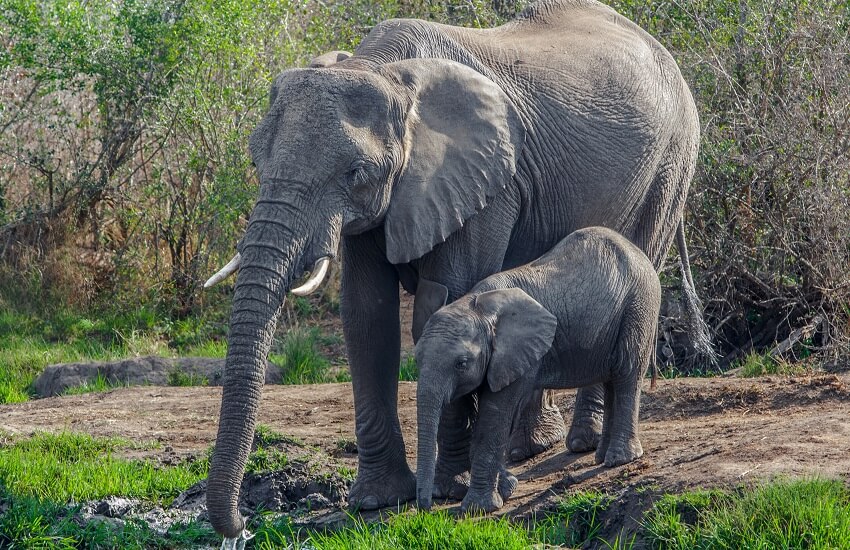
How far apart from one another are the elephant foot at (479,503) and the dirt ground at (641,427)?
15 centimetres

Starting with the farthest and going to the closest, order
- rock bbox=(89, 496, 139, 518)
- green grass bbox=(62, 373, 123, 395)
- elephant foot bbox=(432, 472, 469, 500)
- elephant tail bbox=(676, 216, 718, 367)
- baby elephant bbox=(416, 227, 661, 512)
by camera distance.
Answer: green grass bbox=(62, 373, 123, 395), elephant tail bbox=(676, 216, 718, 367), rock bbox=(89, 496, 139, 518), elephant foot bbox=(432, 472, 469, 500), baby elephant bbox=(416, 227, 661, 512)

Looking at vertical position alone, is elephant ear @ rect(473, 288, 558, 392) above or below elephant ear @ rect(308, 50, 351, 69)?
below

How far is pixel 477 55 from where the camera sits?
20.7 ft

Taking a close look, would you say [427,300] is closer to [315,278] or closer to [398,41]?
[315,278]

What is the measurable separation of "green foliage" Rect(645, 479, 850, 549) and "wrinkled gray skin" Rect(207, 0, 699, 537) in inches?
45.6

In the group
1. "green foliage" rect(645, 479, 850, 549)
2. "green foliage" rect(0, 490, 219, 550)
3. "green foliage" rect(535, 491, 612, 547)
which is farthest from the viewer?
"green foliage" rect(0, 490, 219, 550)

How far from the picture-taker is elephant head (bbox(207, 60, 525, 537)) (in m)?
5.27

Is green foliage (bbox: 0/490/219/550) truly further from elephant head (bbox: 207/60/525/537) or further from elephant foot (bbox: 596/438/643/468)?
elephant foot (bbox: 596/438/643/468)

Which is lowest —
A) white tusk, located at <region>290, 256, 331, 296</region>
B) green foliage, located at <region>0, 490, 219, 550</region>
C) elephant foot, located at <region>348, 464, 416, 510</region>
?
green foliage, located at <region>0, 490, 219, 550</region>

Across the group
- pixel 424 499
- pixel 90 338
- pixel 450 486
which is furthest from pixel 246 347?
pixel 90 338

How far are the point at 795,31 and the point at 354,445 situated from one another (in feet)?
14.7

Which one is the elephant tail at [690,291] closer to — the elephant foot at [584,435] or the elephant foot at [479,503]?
the elephant foot at [584,435]

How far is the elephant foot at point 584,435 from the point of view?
711cm

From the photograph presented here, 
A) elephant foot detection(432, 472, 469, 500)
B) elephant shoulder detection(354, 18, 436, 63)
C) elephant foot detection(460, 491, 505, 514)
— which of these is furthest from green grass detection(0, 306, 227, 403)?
elephant foot detection(460, 491, 505, 514)
